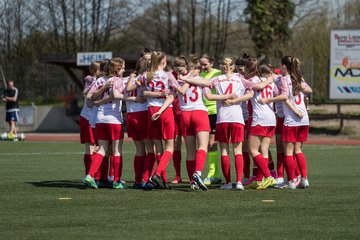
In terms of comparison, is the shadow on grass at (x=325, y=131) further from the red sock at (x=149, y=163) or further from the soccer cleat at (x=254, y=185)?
the red sock at (x=149, y=163)

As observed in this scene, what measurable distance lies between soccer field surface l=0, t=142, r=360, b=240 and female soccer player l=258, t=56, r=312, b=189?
17.9 inches

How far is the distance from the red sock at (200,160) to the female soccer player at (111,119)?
4.17ft

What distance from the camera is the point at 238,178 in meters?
14.6

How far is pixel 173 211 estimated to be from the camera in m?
12.0

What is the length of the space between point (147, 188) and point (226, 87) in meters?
1.90

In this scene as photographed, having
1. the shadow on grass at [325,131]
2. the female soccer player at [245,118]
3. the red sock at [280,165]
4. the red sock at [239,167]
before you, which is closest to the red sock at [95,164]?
the red sock at [239,167]

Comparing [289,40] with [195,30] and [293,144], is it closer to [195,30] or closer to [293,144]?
[195,30]

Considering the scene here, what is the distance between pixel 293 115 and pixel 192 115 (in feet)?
5.31

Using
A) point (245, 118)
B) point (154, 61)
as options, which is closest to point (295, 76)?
point (245, 118)

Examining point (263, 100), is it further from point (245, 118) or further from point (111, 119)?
point (111, 119)

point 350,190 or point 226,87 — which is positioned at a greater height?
point 226,87

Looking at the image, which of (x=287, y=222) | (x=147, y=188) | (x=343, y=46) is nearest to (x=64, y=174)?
(x=147, y=188)

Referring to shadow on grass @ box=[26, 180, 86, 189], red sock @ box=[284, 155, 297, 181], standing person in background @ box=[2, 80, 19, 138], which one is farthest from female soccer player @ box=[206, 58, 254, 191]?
standing person in background @ box=[2, 80, 19, 138]

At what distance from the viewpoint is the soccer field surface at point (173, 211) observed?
10.3m
